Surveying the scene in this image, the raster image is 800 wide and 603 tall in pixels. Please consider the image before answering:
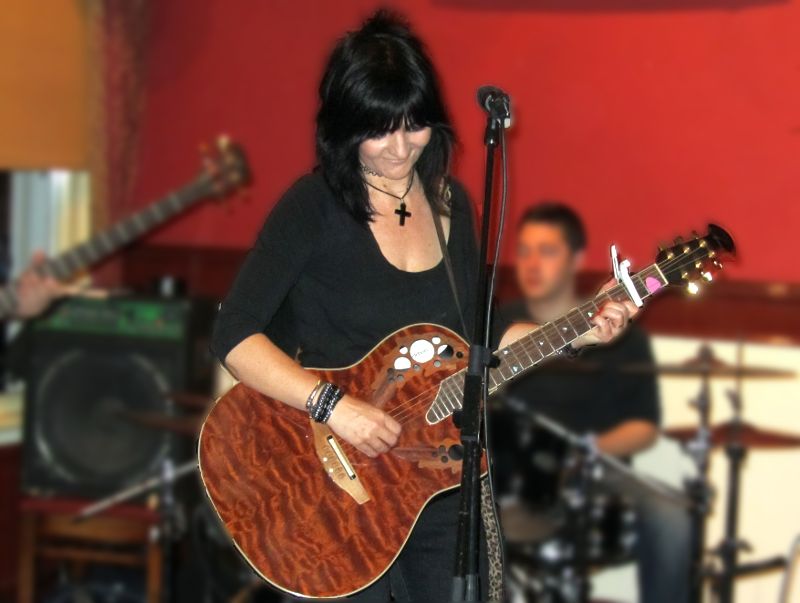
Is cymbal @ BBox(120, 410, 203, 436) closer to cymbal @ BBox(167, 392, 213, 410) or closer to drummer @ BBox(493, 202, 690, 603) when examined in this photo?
cymbal @ BBox(167, 392, 213, 410)

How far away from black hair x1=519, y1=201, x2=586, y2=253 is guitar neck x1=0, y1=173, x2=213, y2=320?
131cm

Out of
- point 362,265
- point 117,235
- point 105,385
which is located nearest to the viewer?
point 362,265

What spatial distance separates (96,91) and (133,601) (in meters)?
2.03

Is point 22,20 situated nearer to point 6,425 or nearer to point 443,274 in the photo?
point 6,425

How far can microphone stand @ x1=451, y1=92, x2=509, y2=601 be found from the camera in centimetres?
191

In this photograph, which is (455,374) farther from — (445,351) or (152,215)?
(152,215)

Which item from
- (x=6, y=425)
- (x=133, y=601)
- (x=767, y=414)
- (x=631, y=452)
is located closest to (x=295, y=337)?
(x=631, y=452)

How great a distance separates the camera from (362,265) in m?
2.18

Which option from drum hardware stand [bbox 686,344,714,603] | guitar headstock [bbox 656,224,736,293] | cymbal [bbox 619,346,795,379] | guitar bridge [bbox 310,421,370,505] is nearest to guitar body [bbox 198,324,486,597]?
guitar bridge [bbox 310,421,370,505]

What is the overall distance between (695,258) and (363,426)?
65cm

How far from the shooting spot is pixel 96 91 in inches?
192

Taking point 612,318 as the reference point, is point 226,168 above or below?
above

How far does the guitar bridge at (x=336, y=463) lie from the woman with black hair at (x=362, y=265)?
0.07 m

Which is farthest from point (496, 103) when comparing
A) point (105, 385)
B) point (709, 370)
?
point (105, 385)
